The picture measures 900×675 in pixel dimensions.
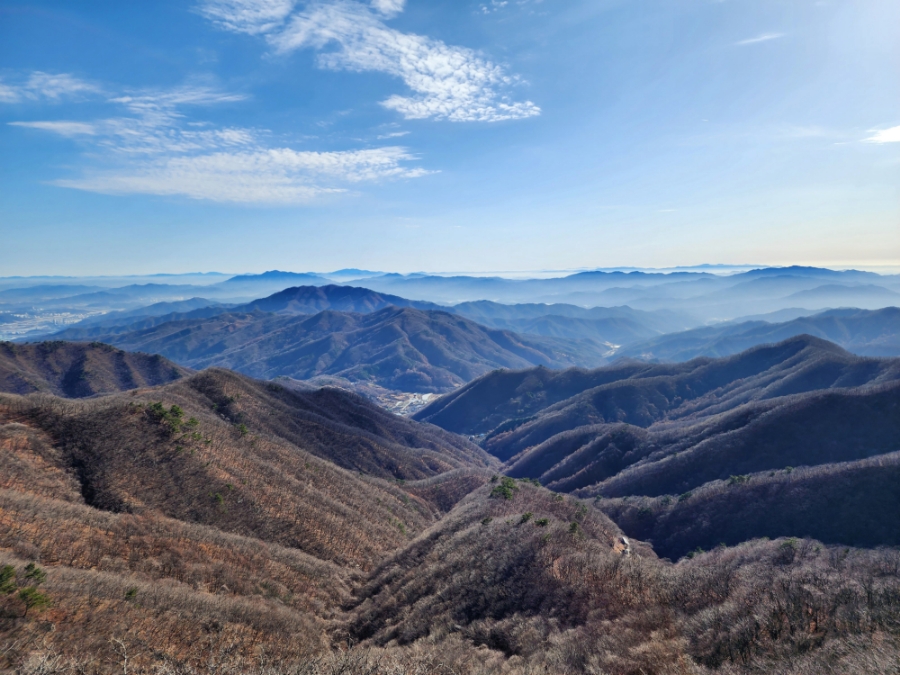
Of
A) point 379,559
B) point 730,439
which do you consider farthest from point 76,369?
point 730,439

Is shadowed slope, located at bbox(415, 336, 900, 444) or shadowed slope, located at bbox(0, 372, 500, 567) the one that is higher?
shadowed slope, located at bbox(0, 372, 500, 567)

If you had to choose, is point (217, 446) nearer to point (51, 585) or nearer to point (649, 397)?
point (51, 585)

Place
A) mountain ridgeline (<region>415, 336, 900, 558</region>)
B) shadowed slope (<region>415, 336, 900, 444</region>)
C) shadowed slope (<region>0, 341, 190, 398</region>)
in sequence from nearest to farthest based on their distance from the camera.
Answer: mountain ridgeline (<region>415, 336, 900, 558</region>)
shadowed slope (<region>0, 341, 190, 398</region>)
shadowed slope (<region>415, 336, 900, 444</region>)

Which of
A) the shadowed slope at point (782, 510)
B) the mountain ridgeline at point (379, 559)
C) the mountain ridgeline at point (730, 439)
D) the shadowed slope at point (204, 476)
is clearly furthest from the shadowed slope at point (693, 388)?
the shadowed slope at point (204, 476)

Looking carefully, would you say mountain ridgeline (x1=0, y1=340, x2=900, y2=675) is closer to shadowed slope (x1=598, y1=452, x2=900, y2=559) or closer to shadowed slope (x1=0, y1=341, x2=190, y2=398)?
shadowed slope (x1=598, y1=452, x2=900, y2=559)

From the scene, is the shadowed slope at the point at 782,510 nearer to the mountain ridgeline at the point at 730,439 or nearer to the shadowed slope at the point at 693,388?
the mountain ridgeline at the point at 730,439

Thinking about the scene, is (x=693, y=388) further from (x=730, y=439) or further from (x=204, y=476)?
(x=204, y=476)

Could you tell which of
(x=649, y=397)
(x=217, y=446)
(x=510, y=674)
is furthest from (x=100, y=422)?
(x=649, y=397)

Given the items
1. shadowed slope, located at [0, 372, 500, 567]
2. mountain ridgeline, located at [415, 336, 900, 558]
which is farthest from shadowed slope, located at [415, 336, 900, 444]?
shadowed slope, located at [0, 372, 500, 567]


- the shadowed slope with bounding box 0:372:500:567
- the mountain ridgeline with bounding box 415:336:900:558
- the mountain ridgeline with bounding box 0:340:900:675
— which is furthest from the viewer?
the mountain ridgeline with bounding box 415:336:900:558
